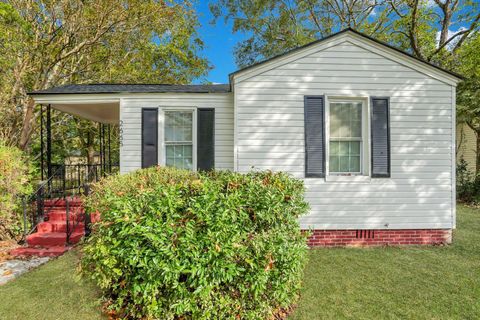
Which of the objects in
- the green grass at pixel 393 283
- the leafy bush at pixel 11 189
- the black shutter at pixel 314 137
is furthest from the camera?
the black shutter at pixel 314 137

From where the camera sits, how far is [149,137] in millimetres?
5668

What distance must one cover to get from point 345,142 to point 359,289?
2.89 m

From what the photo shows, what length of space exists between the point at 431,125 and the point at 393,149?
0.92 m

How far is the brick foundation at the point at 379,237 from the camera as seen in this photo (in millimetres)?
5238

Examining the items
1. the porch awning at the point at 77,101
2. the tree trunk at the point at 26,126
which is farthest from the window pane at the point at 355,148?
the tree trunk at the point at 26,126

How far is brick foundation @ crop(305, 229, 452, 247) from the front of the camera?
5.24m

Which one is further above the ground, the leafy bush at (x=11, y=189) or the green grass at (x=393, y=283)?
the leafy bush at (x=11, y=189)

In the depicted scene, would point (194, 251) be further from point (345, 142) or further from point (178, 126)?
point (345, 142)

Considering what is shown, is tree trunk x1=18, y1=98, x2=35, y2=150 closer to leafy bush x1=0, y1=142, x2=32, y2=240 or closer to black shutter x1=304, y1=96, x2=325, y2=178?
leafy bush x1=0, y1=142, x2=32, y2=240

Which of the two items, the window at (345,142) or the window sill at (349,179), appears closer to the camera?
the window sill at (349,179)

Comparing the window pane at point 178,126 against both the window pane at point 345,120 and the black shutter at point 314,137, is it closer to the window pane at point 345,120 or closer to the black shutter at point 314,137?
the black shutter at point 314,137

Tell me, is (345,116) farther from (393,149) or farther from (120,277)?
(120,277)

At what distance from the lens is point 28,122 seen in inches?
325

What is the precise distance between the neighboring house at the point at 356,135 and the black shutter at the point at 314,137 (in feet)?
0.07
